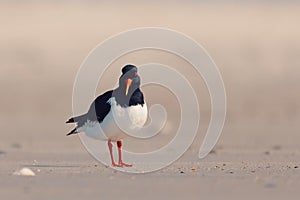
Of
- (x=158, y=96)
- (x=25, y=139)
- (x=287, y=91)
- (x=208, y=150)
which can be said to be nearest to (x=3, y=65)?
(x=158, y=96)

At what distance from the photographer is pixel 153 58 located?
24.9 meters

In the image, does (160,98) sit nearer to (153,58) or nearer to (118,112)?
A: (153,58)

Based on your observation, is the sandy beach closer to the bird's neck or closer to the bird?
the bird

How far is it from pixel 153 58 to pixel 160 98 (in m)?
3.36

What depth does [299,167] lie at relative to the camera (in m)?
11.5

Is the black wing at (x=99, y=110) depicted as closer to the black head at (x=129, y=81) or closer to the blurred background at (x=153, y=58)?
the black head at (x=129, y=81)

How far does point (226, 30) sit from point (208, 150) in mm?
17030

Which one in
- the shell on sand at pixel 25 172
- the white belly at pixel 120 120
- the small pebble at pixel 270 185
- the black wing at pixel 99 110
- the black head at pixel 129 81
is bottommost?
the small pebble at pixel 270 185

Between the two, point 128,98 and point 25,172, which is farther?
point 128,98

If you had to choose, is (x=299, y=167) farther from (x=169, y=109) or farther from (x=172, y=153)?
(x=169, y=109)

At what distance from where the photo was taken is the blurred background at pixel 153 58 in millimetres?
17703

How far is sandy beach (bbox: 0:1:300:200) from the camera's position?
993 centimetres

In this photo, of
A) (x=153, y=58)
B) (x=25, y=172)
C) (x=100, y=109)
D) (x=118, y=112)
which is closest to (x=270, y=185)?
(x=25, y=172)

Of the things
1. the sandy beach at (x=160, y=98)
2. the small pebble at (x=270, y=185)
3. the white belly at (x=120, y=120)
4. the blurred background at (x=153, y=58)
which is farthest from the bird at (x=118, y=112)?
the small pebble at (x=270, y=185)
